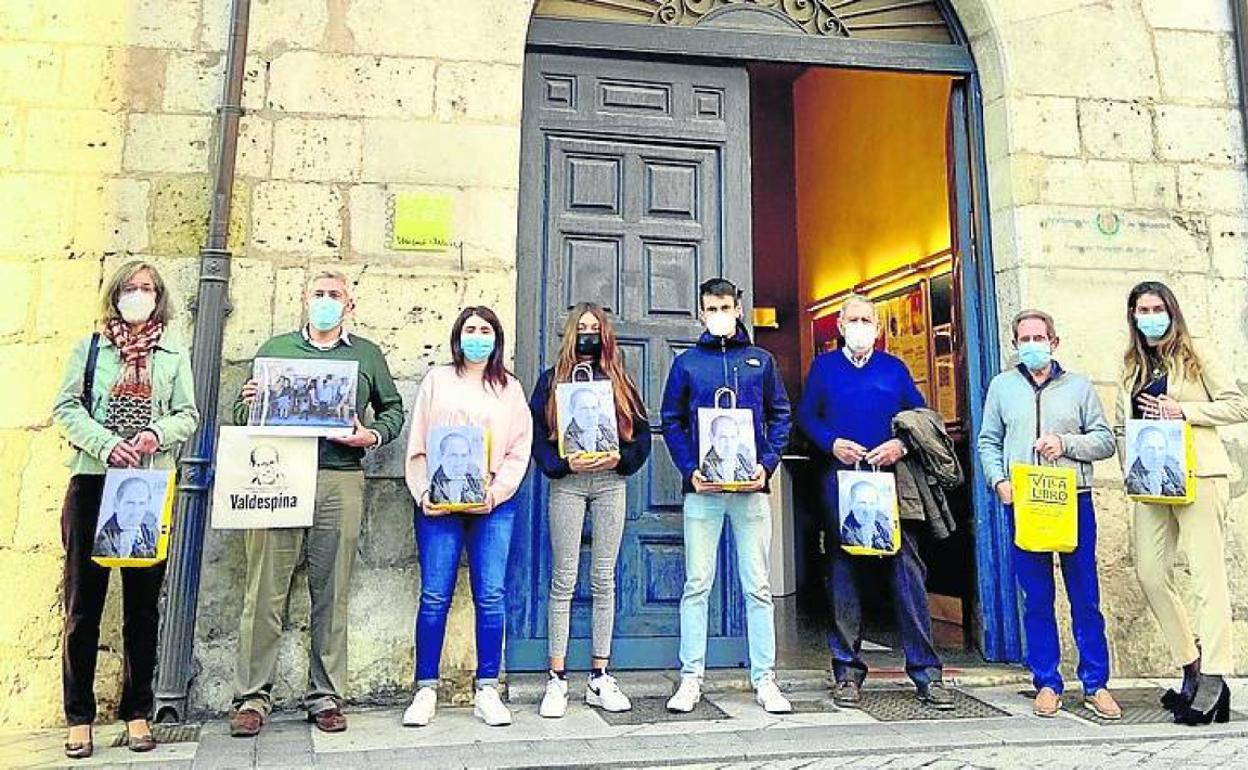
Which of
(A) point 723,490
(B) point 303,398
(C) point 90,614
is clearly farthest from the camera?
(A) point 723,490

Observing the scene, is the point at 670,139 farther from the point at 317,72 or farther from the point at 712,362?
the point at 317,72

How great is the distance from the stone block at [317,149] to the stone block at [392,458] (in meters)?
1.16

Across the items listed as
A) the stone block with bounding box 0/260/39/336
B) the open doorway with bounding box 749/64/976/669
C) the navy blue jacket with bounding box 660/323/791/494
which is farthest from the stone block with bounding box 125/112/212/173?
the open doorway with bounding box 749/64/976/669

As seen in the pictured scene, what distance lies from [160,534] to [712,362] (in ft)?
8.26

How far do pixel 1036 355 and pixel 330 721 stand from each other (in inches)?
142

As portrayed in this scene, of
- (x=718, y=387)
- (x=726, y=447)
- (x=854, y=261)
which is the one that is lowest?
(x=726, y=447)

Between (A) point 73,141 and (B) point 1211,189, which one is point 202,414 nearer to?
(A) point 73,141

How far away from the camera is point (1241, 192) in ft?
19.3

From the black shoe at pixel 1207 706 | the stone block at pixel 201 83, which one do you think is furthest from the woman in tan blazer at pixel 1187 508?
the stone block at pixel 201 83

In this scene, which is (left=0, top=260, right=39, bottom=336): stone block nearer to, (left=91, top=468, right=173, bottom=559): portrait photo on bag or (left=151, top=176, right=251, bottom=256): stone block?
(left=151, top=176, right=251, bottom=256): stone block

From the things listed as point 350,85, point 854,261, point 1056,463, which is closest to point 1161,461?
point 1056,463

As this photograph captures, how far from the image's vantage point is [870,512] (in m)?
4.43

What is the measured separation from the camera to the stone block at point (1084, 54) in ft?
18.8

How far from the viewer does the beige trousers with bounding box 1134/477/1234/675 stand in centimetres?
429
